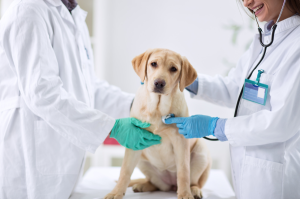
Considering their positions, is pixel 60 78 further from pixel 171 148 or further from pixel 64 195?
pixel 171 148

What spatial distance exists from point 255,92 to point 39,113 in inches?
48.5

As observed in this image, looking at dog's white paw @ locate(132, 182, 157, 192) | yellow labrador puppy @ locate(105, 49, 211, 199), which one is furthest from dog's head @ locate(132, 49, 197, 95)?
dog's white paw @ locate(132, 182, 157, 192)

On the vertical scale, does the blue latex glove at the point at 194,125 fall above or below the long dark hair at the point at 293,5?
below

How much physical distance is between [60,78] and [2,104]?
0.38m

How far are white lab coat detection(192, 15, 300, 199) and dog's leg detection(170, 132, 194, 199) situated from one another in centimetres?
29

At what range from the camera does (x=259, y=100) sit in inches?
54.9

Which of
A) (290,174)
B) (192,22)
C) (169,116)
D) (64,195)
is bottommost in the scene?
(64,195)

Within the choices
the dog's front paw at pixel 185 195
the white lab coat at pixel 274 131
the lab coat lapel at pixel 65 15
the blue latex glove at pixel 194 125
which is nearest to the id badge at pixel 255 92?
the white lab coat at pixel 274 131

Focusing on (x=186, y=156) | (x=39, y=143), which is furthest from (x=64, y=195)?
(x=186, y=156)

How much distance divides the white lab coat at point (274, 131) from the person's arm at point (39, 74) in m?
0.93

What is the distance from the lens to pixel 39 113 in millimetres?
1381

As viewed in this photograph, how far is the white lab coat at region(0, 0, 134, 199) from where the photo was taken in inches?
53.5

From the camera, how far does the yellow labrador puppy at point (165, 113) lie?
59.9 inches

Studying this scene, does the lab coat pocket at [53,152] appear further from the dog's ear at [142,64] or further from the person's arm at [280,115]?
the person's arm at [280,115]
